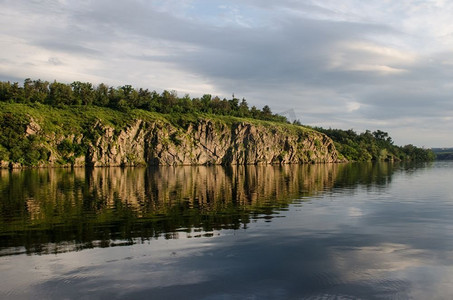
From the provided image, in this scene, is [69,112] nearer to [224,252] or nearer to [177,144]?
[177,144]

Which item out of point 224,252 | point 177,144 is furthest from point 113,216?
point 177,144

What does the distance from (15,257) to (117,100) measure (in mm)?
162881

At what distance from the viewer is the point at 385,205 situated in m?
33.5

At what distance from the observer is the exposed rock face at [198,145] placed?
140 metres

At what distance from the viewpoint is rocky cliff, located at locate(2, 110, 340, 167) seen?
419ft

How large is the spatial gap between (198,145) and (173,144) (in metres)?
14.1

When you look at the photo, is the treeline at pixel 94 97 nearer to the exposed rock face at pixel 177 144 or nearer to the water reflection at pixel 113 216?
the exposed rock face at pixel 177 144

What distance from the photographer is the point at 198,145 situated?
540 feet

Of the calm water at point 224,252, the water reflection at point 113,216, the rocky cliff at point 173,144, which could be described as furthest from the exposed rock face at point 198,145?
the calm water at point 224,252

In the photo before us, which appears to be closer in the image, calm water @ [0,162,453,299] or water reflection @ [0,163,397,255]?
calm water @ [0,162,453,299]

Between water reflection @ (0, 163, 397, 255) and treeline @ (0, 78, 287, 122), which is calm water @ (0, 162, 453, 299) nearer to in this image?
water reflection @ (0, 163, 397, 255)

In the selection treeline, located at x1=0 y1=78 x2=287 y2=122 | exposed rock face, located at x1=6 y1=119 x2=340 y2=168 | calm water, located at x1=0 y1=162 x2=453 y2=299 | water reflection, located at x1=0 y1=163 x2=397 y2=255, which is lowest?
calm water, located at x1=0 y1=162 x2=453 y2=299

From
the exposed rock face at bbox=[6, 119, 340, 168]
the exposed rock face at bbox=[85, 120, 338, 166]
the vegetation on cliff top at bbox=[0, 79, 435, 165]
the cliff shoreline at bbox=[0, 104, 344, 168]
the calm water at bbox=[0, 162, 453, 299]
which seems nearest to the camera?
the calm water at bbox=[0, 162, 453, 299]

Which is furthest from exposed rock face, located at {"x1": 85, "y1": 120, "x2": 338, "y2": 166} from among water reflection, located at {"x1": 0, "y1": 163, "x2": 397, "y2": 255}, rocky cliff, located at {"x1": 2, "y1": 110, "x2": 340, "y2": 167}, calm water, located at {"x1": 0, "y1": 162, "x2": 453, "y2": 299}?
calm water, located at {"x1": 0, "y1": 162, "x2": 453, "y2": 299}
